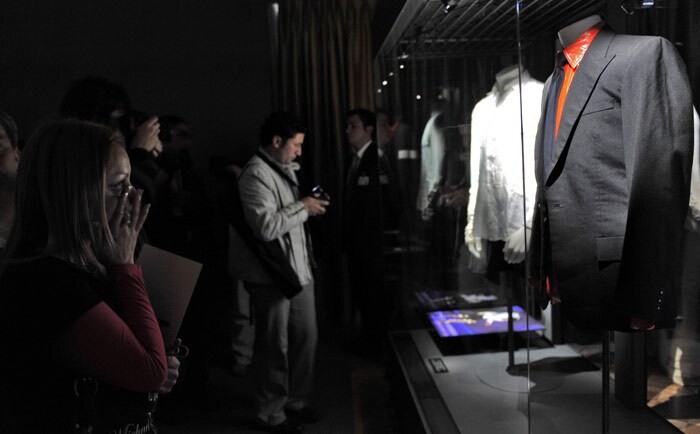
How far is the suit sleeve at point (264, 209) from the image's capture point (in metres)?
2.54

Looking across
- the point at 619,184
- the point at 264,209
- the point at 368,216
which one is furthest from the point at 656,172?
the point at 368,216

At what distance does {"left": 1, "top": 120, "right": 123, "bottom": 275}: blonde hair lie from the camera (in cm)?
102

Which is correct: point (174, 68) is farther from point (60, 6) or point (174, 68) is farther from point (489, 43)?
point (489, 43)

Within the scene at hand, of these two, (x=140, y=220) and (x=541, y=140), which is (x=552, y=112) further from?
(x=140, y=220)

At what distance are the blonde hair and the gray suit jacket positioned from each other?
0.94 metres

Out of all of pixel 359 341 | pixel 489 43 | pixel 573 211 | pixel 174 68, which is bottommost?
pixel 359 341

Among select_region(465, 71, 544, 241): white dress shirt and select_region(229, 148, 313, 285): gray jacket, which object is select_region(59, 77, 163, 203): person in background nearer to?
select_region(229, 148, 313, 285): gray jacket

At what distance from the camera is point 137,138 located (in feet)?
7.51

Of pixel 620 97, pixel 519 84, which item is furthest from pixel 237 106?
pixel 620 97

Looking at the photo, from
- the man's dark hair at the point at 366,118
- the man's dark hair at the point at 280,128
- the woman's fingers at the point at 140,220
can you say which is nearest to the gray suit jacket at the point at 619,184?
the woman's fingers at the point at 140,220

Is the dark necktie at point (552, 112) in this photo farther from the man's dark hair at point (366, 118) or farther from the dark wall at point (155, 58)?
the dark wall at point (155, 58)

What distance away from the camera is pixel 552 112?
136 centimetres

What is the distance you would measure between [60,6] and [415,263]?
9.12 feet

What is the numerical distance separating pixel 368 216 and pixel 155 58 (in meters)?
1.78
